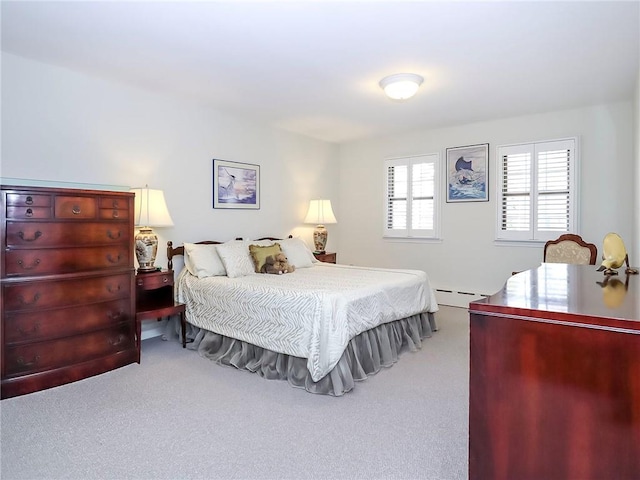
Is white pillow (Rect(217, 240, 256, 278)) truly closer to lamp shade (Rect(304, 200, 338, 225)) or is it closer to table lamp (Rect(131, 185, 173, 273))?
table lamp (Rect(131, 185, 173, 273))

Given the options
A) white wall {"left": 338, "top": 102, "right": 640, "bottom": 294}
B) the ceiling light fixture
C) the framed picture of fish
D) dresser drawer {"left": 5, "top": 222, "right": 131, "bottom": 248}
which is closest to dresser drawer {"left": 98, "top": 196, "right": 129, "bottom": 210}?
dresser drawer {"left": 5, "top": 222, "right": 131, "bottom": 248}

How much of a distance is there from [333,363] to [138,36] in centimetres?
269

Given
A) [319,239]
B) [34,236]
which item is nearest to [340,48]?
[34,236]

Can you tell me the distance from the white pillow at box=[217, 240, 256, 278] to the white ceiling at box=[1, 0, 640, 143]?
5.22ft

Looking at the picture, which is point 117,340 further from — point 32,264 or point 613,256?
point 613,256

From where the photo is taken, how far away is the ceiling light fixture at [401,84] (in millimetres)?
3453

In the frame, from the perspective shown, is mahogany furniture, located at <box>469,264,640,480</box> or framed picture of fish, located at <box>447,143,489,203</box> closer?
mahogany furniture, located at <box>469,264,640,480</box>

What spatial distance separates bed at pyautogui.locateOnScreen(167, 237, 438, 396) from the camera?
9.20 ft

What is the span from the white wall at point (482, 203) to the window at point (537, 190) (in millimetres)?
105

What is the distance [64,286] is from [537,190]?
16.6 ft

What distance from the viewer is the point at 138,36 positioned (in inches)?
109

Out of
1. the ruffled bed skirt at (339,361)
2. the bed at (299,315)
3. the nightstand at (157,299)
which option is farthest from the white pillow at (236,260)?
the ruffled bed skirt at (339,361)

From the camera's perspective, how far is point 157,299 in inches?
154

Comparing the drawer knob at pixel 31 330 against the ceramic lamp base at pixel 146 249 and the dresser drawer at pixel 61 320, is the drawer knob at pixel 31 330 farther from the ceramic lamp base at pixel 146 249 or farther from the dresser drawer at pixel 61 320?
the ceramic lamp base at pixel 146 249
